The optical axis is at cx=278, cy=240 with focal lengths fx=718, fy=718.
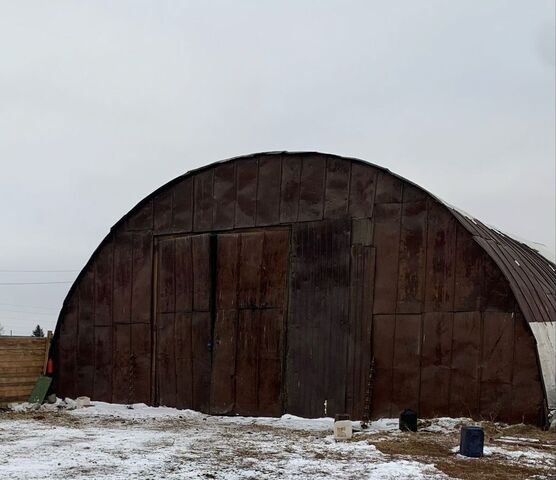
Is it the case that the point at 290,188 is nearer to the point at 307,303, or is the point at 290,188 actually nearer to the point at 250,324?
the point at 307,303

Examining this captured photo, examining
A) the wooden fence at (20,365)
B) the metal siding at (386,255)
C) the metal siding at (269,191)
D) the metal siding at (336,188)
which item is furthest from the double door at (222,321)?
the wooden fence at (20,365)

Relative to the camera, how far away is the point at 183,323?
15141 mm

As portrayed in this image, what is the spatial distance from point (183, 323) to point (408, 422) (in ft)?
18.7

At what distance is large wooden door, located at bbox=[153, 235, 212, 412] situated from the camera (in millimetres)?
14773

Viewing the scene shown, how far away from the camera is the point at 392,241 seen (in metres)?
13.1

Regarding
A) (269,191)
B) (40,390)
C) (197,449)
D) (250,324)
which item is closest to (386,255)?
(269,191)

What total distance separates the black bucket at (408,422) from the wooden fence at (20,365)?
9.15 metres

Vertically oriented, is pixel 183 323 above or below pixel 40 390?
above

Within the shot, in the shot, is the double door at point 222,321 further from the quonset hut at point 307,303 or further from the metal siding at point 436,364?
the metal siding at point 436,364

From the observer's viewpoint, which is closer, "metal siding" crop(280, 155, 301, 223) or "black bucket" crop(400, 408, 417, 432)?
"black bucket" crop(400, 408, 417, 432)

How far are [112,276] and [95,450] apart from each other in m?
7.62

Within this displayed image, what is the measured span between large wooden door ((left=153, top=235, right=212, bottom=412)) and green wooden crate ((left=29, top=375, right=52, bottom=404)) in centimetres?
291

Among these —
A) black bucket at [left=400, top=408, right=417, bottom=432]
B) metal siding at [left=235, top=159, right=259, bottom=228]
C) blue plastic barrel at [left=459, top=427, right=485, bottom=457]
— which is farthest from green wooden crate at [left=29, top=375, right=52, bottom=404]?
blue plastic barrel at [left=459, top=427, right=485, bottom=457]

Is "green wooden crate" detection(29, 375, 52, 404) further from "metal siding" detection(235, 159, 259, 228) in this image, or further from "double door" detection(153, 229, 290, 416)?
"metal siding" detection(235, 159, 259, 228)
